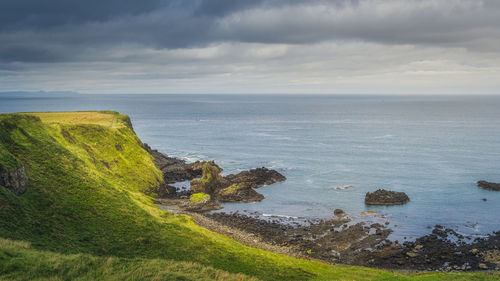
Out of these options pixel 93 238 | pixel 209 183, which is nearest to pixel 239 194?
pixel 209 183

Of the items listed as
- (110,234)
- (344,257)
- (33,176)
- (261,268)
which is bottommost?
(344,257)

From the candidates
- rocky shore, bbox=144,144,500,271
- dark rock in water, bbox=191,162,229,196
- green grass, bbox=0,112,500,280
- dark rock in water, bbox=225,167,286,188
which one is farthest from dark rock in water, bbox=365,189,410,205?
dark rock in water, bbox=191,162,229,196

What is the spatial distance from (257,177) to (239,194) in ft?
43.4

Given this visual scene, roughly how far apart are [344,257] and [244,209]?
25.9 m

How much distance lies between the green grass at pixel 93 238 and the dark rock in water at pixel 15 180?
810 millimetres

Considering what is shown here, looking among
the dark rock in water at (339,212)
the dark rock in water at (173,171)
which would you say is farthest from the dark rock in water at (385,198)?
the dark rock in water at (173,171)

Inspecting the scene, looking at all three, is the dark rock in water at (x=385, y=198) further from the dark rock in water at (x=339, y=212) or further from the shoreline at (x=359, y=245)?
the shoreline at (x=359, y=245)

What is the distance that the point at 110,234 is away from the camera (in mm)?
38781

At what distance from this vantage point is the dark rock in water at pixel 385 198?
70.4m

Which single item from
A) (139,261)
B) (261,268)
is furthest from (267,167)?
(139,261)

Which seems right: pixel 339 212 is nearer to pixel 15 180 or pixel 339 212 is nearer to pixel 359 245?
pixel 359 245

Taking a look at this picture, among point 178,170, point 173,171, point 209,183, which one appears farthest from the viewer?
point 178,170

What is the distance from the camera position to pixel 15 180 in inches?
1529

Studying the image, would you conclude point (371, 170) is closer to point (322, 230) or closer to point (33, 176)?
point (322, 230)
